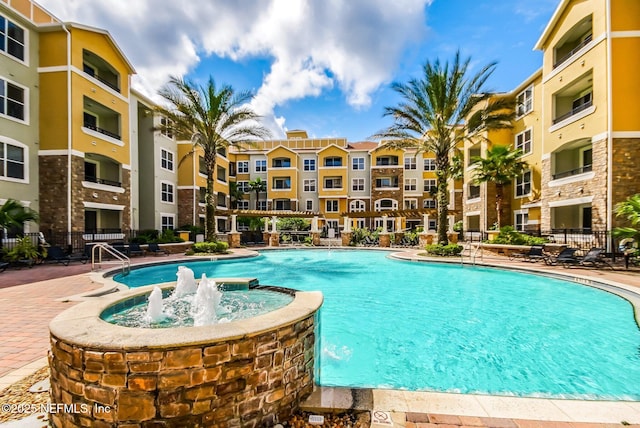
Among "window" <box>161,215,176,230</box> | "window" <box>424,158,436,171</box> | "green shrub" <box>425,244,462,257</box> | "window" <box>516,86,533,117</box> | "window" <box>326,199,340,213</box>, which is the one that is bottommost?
"green shrub" <box>425,244,462,257</box>

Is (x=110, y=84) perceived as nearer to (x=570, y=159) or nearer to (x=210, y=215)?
(x=210, y=215)

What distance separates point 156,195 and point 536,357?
26985mm

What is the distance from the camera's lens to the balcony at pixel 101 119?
63.8 feet

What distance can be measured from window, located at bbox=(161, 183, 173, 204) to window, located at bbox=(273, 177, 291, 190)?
46.2ft

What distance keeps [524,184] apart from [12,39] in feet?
113

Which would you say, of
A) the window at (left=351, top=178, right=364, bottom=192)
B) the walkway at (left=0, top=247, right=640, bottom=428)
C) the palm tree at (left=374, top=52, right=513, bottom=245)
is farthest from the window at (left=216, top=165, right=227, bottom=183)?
the walkway at (left=0, top=247, right=640, bottom=428)

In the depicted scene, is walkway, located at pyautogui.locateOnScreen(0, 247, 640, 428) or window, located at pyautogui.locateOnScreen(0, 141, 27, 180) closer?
walkway, located at pyautogui.locateOnScreen(0, 247, 640, 428)

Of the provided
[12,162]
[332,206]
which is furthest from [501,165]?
[12,162]

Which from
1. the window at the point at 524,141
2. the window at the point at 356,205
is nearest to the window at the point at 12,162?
the window at the point at 356,205

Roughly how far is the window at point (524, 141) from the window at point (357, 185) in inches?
696

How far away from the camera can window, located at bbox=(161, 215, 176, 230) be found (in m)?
25.7

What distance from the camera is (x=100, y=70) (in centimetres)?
2100

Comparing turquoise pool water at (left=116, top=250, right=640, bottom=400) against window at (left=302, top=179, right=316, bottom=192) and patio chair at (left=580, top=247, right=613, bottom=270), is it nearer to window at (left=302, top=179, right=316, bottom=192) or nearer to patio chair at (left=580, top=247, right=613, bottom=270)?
patio chair at (left=580, top=247, right=613, bottom=270)

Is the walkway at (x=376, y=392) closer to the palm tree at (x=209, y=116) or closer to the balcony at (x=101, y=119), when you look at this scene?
the palm tree at (x=209, y=116)
